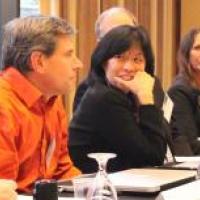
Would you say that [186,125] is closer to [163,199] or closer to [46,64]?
[46,64]

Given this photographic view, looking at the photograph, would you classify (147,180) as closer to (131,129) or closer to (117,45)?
(131,129)

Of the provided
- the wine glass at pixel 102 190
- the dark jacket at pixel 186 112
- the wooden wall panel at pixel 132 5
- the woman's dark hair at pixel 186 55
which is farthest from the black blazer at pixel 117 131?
the wooden wall panel at pixel 132 5

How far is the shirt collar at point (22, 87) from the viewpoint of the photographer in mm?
2102

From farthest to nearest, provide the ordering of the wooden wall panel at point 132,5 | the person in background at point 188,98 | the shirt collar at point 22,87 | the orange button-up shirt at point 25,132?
the wooden wall panel at point 132,5, the person in background at point 188,98, the shirt collar at point 22,87, the orange button-up shirt at point 25,132

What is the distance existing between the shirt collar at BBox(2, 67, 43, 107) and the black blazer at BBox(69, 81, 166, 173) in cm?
48

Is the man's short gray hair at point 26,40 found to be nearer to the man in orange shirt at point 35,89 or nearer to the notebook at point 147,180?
the man in orange shirt at point 35,89

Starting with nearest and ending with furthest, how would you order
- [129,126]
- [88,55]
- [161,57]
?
[129,126] < [88,55] < [161,57]

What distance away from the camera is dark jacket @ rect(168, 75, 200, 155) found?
3303mm

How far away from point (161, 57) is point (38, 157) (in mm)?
3335

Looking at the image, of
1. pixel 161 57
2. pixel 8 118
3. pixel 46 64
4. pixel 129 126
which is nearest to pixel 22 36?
pixel 46 64

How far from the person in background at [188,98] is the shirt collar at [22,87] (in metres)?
1.13

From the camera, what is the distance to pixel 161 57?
5348 mm

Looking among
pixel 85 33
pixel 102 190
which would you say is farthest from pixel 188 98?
pixel 102 190

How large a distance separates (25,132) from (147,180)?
1.48 ft
